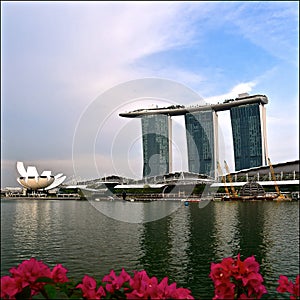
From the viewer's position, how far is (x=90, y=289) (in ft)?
4.28

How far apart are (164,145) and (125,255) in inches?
2025

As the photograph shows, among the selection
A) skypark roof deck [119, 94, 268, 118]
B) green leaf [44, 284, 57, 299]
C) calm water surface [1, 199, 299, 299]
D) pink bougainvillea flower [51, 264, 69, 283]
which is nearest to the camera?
green leaf [44, 284, 57, 299]

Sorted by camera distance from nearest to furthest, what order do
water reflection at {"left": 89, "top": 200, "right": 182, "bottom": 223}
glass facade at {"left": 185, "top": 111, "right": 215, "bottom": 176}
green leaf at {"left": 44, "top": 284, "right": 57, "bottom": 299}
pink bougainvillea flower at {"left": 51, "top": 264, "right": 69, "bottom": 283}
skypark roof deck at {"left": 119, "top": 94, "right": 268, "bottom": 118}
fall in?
green leaf at {"left": 44, "top": 284, "right": 57, "bottom": 299}
pink bougainvillea flower at {"left": 51, "top": 264, "right": 69, "bottom": 283}
water reflection at {"left": 89, "top": 200, "right": 182, "bottom": 223}
glass facade at {"left": 185, "top": 111, "right": 215, "bottom": 176}
skypark roof deck at {"left": 119, "top": 94, "right": 268, "bottom": 118}

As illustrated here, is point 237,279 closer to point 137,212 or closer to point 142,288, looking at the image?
point 142,288

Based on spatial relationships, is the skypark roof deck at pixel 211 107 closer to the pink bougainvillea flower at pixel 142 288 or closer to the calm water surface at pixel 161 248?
the calm water surface at pixel 161 248

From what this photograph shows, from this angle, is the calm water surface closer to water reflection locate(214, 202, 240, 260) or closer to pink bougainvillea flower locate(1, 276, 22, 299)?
water reflection locate(214, 202, 240, 260)

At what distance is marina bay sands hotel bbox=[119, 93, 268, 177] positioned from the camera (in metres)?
62.8

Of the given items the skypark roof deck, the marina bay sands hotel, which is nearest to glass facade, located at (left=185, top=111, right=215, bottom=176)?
the marina bay sands hotel

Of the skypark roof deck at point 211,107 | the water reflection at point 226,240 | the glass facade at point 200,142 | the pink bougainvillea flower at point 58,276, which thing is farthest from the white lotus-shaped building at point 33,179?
the pink bougainvillea flower at point 58,276

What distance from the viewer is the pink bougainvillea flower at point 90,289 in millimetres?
1288

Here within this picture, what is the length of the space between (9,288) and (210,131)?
207 feet

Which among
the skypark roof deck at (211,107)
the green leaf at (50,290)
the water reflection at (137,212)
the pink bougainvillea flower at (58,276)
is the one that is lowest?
the water reflection at (137,212)

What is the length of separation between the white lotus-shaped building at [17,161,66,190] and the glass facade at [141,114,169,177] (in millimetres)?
17322

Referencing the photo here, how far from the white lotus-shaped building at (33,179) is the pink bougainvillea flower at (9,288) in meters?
66.6
